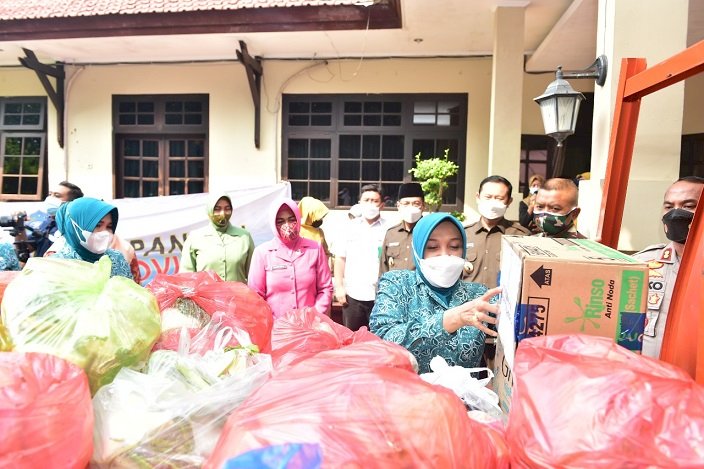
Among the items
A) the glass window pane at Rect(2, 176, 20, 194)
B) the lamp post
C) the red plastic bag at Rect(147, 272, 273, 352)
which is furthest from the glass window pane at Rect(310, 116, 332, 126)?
the red plastic bag at Rect(147, 272, 273, 352)

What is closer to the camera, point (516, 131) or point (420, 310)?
point (420, 310)

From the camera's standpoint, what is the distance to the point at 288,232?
3.33 meters

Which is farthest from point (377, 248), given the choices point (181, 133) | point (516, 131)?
point (181, 133)

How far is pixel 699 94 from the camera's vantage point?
666cm

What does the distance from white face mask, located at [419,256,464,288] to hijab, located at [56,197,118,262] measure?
1613 millimetres

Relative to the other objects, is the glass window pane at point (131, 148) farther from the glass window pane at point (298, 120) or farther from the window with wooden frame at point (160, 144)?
the glass window pane at point (298, 120)

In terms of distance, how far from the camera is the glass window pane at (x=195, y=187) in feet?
26.1

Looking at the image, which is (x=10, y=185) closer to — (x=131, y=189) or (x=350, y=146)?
(x=131, y=189)

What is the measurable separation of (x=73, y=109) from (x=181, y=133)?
1848 mm

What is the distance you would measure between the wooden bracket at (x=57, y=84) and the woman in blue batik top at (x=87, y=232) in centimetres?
639

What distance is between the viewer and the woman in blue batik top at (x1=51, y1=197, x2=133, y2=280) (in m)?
2.37

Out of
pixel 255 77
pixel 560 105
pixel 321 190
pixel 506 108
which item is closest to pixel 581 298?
pixel 560 105

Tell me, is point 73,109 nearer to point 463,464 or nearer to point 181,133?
point 181,133

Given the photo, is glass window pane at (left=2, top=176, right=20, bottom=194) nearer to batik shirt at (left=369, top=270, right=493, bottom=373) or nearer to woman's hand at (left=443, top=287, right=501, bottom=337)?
batik shirt at (left=369, top=270, right=493, bottom=373)
